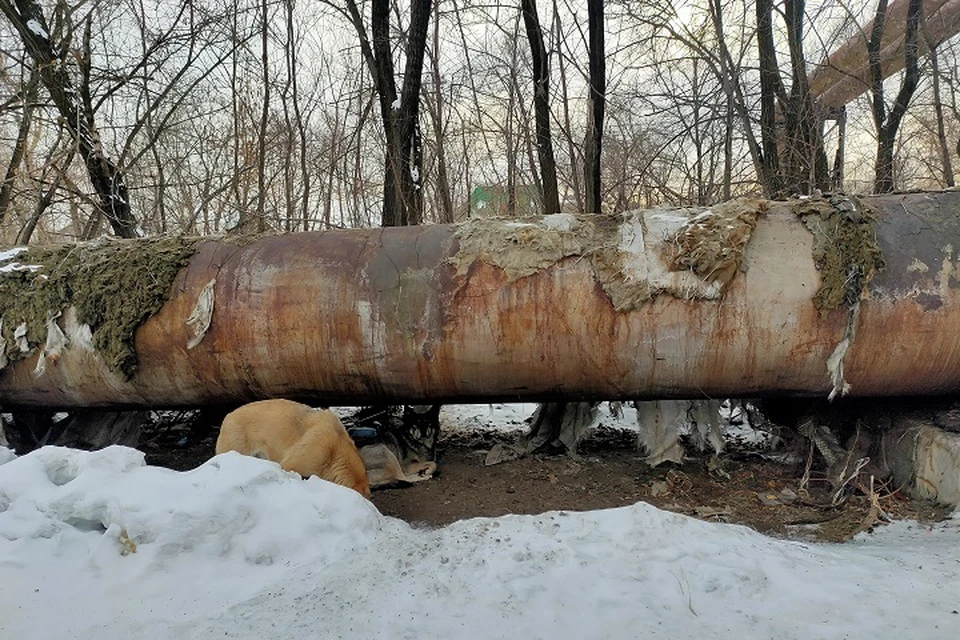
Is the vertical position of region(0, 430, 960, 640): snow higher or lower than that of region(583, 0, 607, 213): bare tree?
lower

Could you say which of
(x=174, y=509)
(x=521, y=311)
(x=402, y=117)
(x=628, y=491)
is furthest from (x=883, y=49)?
(x=174, y=509)

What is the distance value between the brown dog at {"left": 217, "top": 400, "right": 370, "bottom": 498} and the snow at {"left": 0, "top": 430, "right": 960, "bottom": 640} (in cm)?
29

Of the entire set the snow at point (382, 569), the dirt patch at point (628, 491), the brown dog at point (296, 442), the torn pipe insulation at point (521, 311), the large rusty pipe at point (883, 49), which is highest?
the large rusty pipe at point (883, 49)

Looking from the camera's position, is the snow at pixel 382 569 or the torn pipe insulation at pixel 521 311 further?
the torn pipe insulation at pixel 521 311

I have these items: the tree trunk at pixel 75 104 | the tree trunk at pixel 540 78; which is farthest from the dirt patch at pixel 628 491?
the tree trunk at pixel 75 104

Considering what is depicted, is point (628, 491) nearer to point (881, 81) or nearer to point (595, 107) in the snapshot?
Result: point (595, 107)

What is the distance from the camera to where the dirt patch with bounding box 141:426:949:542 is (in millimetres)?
2852

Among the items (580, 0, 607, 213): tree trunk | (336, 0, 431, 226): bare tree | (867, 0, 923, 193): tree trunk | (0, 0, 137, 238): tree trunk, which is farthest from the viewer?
(867, 0, 923, 193): tree trunk

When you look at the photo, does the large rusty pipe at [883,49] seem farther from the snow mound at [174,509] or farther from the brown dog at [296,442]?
the snow mound at [174,509]

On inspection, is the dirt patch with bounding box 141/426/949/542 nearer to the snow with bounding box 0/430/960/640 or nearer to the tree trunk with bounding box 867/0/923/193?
the snow with bounding box 0/430/960/640

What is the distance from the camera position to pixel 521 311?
3268 millimetres

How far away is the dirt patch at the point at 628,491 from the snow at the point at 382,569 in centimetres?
30

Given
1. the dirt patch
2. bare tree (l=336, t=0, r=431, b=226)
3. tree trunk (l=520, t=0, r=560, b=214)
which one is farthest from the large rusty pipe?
the dirt patch

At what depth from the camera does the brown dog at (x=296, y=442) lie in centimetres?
293
